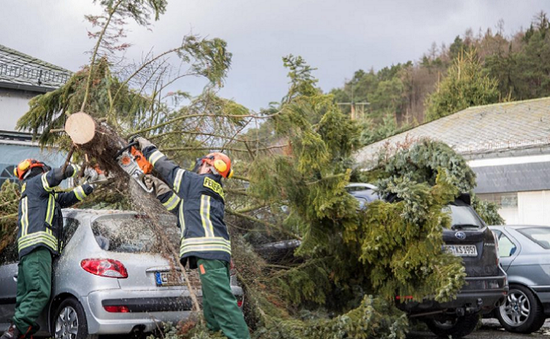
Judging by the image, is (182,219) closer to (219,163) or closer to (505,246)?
(219,163)

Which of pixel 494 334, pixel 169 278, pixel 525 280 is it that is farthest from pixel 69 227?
pixel 525 280

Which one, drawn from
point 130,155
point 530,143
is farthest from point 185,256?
point 530,143

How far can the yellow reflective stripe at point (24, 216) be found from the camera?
6336mm

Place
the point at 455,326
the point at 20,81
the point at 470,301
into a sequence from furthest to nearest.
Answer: the point at 20,81, the point at 455,326, the point at 470,301

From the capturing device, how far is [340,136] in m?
7.82

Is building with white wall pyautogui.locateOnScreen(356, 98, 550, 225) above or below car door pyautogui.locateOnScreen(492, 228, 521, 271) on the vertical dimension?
above

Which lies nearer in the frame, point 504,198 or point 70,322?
point 70,322

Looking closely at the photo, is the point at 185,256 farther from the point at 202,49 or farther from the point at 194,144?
the point at 202,49

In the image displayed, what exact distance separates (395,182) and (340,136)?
875 mm

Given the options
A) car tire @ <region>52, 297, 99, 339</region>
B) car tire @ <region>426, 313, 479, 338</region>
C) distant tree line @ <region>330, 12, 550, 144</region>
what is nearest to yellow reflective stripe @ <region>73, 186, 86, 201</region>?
car tire @ <region>52, 297, 99, 339</region>

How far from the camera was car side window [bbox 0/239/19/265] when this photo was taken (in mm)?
6999

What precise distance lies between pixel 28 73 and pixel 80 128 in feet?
47.5

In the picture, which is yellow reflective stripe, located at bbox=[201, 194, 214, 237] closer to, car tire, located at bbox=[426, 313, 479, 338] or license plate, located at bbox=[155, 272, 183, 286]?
license plate, located at bbox=[155, 272, 183, 286]

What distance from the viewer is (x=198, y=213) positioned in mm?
5473
